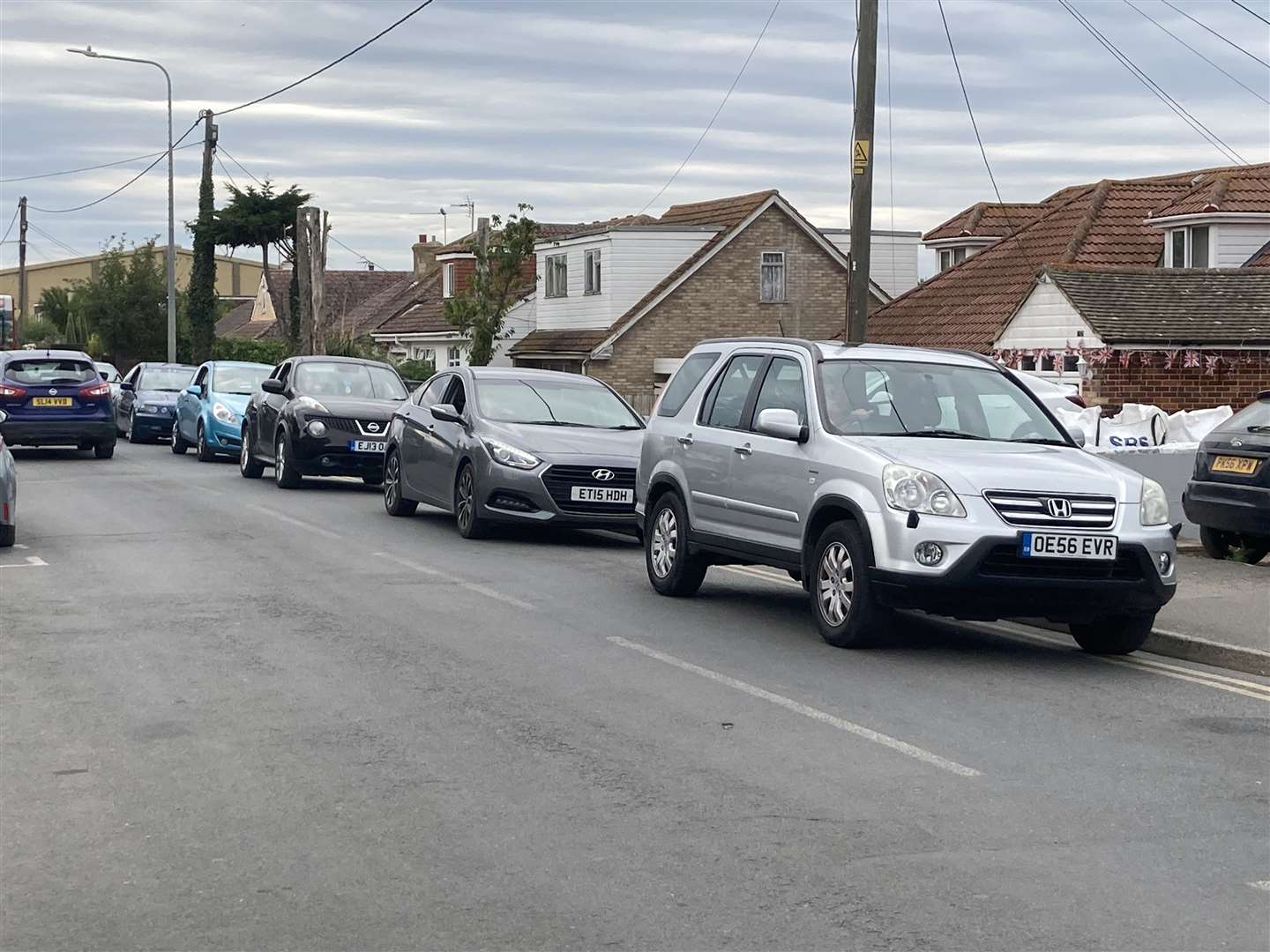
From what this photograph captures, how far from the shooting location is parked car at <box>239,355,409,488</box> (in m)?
21.9

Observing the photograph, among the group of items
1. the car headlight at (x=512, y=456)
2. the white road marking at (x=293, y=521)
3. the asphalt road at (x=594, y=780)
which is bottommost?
the asphalt road at (x=594, y=780)

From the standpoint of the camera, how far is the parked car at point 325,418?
2192cm

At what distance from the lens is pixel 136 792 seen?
6.68m

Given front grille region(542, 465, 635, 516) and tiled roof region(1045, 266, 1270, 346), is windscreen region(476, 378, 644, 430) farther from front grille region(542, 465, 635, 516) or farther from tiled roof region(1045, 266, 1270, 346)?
tiled roof region(1045, 266, 1270, 346)

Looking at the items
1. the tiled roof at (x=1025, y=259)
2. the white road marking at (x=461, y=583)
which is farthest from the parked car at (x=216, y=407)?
the tiled roof at (x=1025, y=259)

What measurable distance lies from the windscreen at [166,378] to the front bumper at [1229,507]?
25.2 m

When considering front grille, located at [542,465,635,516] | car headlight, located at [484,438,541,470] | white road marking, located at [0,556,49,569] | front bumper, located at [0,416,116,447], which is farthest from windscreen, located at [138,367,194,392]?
white road marking, located at [0,556,49,569]

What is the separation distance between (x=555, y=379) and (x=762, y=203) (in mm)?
32932

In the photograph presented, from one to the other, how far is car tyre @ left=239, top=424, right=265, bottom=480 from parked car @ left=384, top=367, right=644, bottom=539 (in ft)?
19.8

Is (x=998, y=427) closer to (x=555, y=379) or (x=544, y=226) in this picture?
(x=555, y=379)

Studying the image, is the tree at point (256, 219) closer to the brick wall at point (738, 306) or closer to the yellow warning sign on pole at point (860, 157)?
the brick wall at point (738, 306)

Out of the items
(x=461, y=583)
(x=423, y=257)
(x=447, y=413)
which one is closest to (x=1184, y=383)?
(x=447, y=413)

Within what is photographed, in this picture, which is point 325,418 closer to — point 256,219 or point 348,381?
point 348,381

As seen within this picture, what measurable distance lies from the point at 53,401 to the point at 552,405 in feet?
43.1
